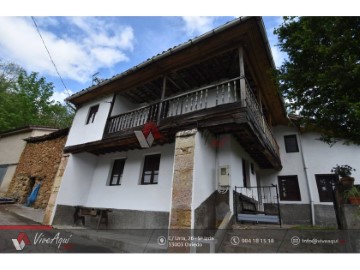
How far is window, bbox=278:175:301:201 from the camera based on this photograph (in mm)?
10492

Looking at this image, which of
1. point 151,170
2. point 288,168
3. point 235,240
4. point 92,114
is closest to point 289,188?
point 288,168

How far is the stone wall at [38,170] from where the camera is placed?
35.1 feet

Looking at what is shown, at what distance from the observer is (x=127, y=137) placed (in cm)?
732

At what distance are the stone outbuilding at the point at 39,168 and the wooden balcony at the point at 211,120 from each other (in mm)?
3507

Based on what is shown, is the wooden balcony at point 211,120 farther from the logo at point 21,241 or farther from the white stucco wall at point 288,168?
the logo at point 21,241

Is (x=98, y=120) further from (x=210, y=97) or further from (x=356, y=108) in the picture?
(x=356, y=108)

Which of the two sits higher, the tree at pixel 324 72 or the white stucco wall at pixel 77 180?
the tree at pixel 324 72

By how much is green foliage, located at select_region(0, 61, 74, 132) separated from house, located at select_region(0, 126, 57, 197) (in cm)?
266

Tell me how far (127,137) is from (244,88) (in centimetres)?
421

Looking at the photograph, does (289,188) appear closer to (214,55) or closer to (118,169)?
(214,55)

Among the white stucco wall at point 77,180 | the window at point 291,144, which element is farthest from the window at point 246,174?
the white stucco wall at point 77,180

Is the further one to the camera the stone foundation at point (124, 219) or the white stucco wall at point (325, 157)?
the white stucco wall at point (325, 157)

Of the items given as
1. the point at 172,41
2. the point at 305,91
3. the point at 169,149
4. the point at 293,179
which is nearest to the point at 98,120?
the point at 169,149

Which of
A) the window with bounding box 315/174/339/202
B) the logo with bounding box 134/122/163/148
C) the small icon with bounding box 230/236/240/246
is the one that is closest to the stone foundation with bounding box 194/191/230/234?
the small icon with bounding box 230/236/240/246
